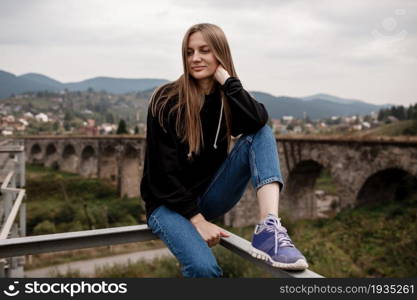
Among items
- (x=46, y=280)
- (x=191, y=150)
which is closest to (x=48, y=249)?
(x=46, y=280)

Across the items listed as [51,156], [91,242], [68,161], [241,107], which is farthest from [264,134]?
[51,156]

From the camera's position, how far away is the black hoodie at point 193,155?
Answer: 76.1 inches

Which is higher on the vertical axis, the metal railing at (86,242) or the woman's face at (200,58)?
the woman's face at (200,58)

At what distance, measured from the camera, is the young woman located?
181 cm

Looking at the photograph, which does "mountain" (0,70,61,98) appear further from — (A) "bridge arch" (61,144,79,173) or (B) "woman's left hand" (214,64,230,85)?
(B) "woman's left hand" (214,64,230,85)

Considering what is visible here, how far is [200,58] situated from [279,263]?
3.66ft

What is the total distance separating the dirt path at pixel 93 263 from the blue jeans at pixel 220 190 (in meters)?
12.5

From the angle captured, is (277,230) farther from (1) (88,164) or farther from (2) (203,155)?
(1) (88,164)

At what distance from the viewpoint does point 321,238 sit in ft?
40.9

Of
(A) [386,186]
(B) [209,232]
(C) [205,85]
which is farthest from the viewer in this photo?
(A) [386,186]

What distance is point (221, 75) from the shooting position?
206cm

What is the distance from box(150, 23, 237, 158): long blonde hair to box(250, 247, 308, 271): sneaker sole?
0.66 meters

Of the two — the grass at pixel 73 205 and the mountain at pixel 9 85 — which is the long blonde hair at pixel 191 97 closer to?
the grass at pixel 73 205

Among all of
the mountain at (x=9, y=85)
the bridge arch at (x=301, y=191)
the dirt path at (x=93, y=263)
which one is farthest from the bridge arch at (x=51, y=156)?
the bridge arch at (x=301, y=191)
